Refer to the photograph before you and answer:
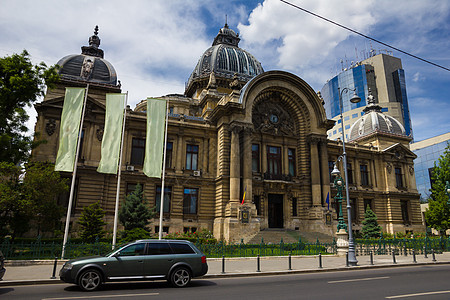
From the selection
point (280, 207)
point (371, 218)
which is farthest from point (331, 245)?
point (371, 218)

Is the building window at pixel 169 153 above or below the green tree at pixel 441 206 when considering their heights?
above

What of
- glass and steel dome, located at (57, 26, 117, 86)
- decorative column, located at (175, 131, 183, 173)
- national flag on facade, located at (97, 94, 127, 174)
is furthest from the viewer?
glass and steel dome, located at (57, 26, 117, 86)

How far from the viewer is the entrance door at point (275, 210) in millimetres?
34972

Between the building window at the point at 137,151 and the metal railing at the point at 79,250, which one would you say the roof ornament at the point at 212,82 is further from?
the metal railing at the point at 79,250

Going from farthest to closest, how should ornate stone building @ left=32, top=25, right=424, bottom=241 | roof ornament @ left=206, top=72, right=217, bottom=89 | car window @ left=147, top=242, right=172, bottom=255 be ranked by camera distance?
roof ornament @ left=206, top=72, right=217, bottom=89 → ornate stone building @ left=32, top=25, right=424, bottom=241 → car window @ left=147, top=242, right=172, bottom=255

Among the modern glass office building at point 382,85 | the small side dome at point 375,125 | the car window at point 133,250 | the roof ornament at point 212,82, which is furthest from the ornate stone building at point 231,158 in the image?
the modern glass office building at point 382,85

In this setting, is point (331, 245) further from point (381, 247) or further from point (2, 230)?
point (2, 230)

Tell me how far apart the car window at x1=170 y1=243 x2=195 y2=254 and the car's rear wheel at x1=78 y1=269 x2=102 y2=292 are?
2691 mm

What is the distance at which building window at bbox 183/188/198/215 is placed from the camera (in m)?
33.2

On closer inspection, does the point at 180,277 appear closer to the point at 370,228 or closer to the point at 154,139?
the point at 154,139

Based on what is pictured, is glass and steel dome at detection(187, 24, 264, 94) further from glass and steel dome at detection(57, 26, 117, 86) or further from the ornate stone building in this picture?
glass and steel dome at detection(57, 26, 117, 86)

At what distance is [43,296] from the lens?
9328 mm

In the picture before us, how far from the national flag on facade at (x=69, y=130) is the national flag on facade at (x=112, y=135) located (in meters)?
1.93

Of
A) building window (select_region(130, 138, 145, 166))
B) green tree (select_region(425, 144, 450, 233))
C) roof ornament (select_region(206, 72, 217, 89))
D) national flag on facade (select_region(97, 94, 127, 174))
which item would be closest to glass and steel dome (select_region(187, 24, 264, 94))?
roof ornament (select_region(206, 72, 217, 89))
